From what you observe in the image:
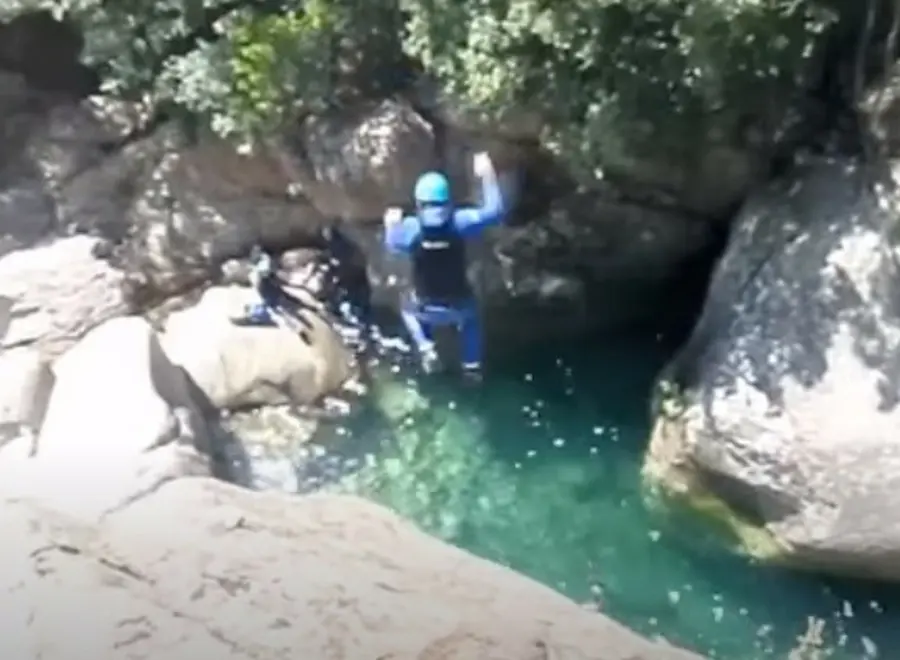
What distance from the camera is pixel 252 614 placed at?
6230mm

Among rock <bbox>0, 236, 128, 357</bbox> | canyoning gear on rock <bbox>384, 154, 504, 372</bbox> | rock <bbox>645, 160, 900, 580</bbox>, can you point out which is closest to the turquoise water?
rock <bbox>645, 160, 900, 580</bbox>

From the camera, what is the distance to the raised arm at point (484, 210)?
8.30 meters

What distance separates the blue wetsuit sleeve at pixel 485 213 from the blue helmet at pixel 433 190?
13 cm

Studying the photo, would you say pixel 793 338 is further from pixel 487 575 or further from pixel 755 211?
pixel 487 575

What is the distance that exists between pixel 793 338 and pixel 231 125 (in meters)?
3.60

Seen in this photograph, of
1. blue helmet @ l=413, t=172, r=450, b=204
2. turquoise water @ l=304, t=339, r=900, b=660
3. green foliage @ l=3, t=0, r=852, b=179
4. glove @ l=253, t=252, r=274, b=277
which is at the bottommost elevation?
turquoise water @ l=304, t=339, r=900, b=660

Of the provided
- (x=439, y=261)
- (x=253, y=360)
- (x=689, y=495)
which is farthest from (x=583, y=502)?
(x=253, y=360)

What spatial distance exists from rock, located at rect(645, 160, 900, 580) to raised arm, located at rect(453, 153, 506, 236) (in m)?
1.36

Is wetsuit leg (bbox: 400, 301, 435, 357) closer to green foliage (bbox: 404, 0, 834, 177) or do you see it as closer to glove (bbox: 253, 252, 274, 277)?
glove (bbox: 253, 252, 274, 277)

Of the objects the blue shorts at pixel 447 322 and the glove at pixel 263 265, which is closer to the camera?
the blue shorts at pixel 447 322

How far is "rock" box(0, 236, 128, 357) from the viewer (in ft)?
31.0

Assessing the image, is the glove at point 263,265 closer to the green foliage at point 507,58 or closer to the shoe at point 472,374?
the green foliage at point 507,58

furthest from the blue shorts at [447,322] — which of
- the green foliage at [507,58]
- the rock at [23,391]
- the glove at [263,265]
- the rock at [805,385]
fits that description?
the rock at [23,391]

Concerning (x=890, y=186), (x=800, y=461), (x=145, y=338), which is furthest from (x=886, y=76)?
(x=145, y=338)
